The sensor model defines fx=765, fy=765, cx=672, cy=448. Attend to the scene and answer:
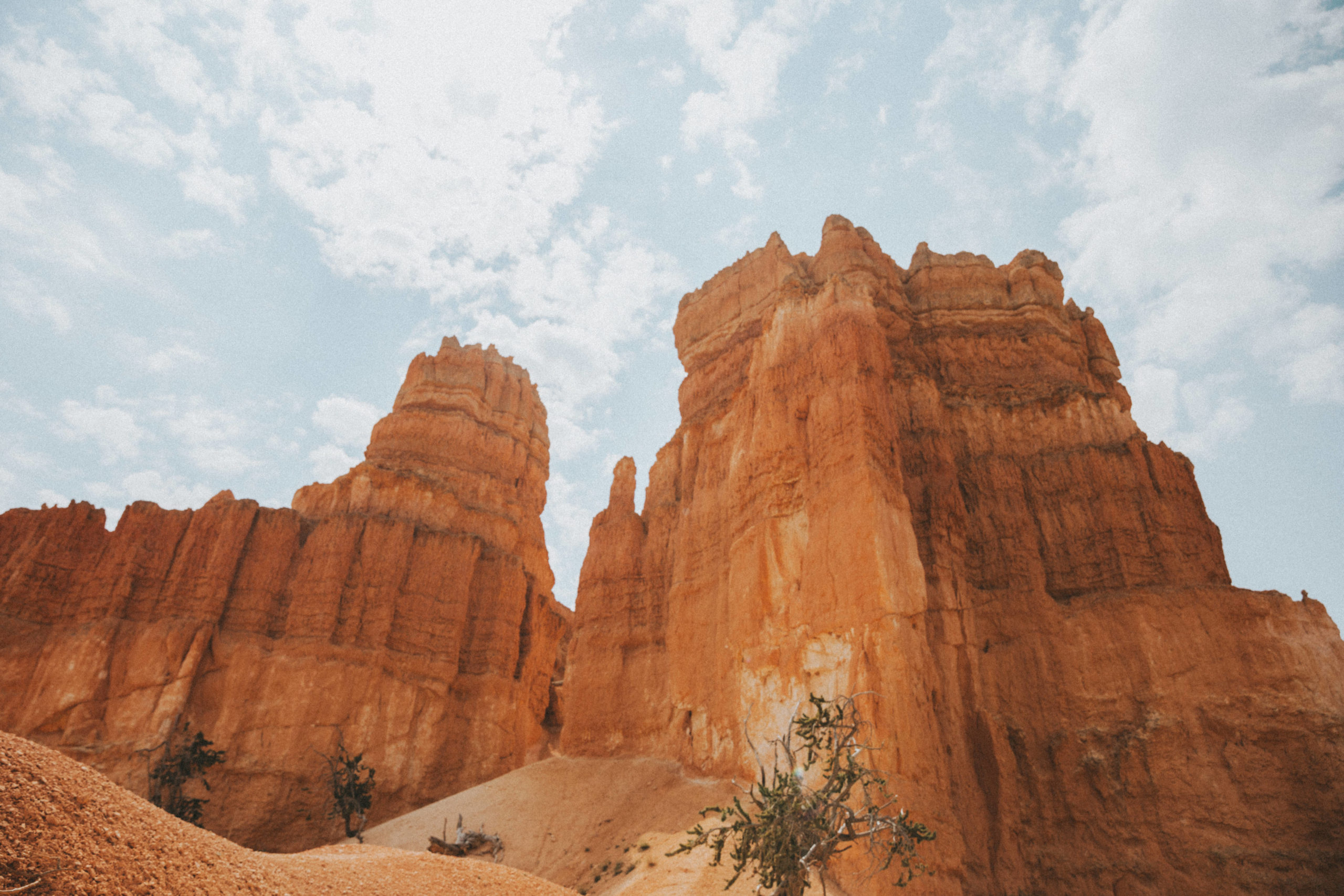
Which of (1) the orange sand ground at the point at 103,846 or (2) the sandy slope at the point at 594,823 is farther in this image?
(2) the sandy slope at the point at 594,823

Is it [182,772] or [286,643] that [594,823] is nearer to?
[182,772]

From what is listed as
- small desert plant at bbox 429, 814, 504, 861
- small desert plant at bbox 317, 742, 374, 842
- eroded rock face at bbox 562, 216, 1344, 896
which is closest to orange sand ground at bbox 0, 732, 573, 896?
eroded rock face at bbox 562, 216, 1344, 896

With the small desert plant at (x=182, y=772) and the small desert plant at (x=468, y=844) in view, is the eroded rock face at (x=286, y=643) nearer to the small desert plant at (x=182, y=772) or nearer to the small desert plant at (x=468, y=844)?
the small desert plant at (x=182, y=772)

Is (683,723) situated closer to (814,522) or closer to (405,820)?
(814,522)

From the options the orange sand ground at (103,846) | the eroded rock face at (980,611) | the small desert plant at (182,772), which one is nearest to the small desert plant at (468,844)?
the eroded rock face at (980,611)

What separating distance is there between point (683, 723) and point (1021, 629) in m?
11.5

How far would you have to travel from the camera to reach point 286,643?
3481 cm

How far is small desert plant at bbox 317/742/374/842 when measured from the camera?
1166 inches

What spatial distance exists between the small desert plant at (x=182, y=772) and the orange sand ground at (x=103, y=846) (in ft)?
69.5

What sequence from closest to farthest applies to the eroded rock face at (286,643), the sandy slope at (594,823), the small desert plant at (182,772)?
the sandy slope at (594,823)
the small desert plant at (182,772)
the eroded rock face at (286,643)

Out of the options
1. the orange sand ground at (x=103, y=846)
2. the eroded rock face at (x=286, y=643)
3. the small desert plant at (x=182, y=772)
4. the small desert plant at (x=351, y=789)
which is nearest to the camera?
the orange sand ground at (x=103, y=846)

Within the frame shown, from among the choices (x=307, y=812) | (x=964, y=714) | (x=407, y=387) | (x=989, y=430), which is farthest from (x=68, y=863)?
(x=407, y=387)

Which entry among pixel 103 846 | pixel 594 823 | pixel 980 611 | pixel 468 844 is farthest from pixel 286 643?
pixel 980 611

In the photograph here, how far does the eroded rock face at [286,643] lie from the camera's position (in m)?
31.6
